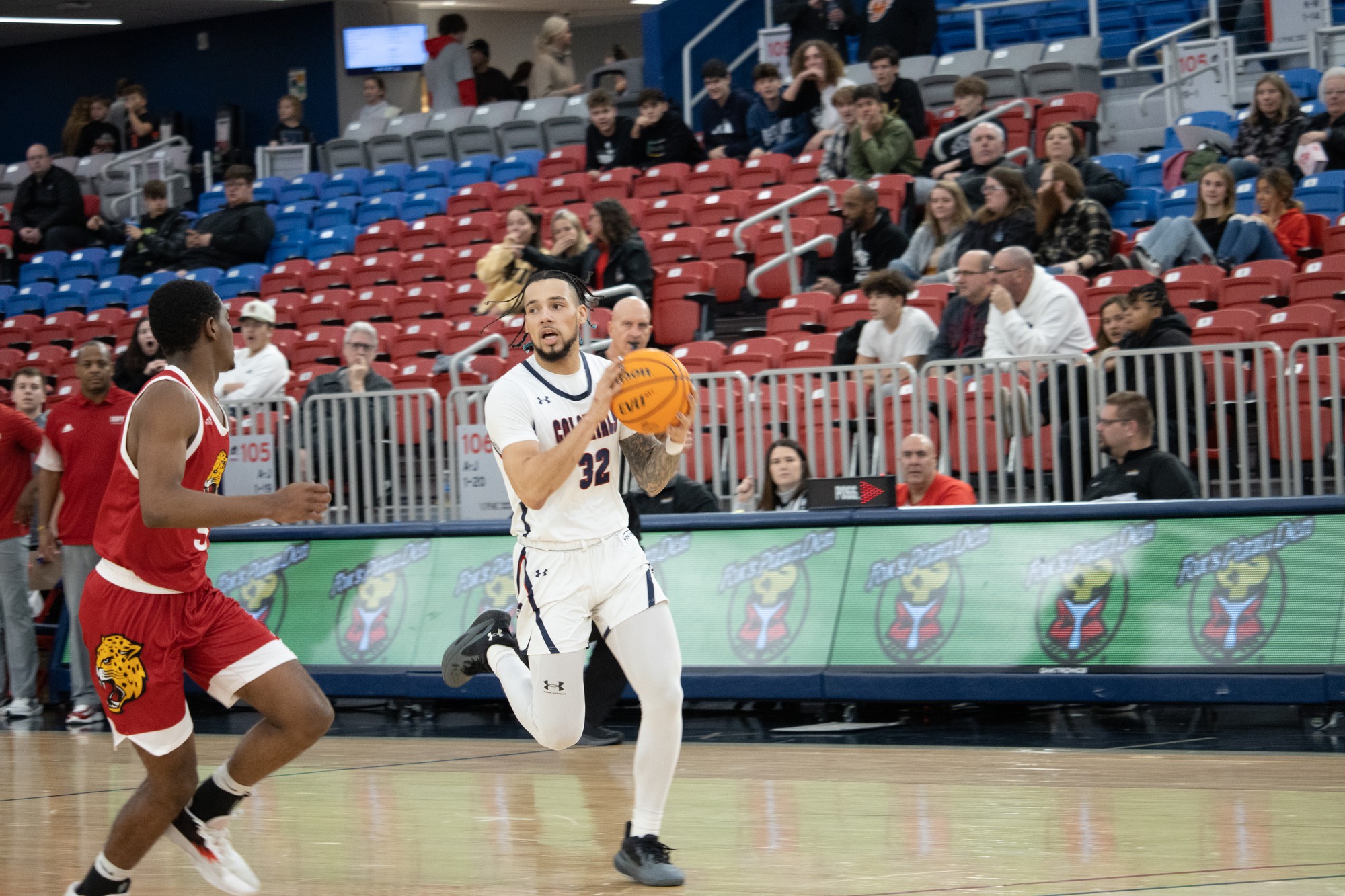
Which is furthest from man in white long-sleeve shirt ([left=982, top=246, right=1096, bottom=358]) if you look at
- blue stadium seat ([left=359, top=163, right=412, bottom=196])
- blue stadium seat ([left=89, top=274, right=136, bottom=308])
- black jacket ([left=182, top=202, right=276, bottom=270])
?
blue stadium seat ([left=89, top=274, right=136, bottom=308])

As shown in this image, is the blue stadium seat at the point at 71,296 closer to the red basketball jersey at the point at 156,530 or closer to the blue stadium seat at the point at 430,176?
the blue stadium seat at the point at 430,176

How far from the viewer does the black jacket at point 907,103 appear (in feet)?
51.7

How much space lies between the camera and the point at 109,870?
4855mm

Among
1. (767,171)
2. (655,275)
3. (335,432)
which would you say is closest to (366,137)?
(767,171)

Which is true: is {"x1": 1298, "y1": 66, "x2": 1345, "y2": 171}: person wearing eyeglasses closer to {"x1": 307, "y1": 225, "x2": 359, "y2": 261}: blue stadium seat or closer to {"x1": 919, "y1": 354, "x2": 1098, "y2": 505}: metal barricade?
{"x1": 919, "y1": 354, "x2": 1098, "y2": 505}: metal barricade

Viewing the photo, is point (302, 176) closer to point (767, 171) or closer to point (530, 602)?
point (767, 171)

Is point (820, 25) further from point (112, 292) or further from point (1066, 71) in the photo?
point (112, 292)

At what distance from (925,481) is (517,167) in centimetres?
1147

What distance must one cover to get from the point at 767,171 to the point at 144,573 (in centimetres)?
1206

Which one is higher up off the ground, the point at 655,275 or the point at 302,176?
the point at 302,176

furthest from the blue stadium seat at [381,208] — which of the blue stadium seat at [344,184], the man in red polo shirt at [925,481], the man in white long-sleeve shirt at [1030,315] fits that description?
the man in red polo shirt at [925,481]

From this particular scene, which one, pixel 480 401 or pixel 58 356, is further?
pixel 58 356

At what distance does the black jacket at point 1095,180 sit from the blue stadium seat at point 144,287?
1105cm

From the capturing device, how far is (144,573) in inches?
194
